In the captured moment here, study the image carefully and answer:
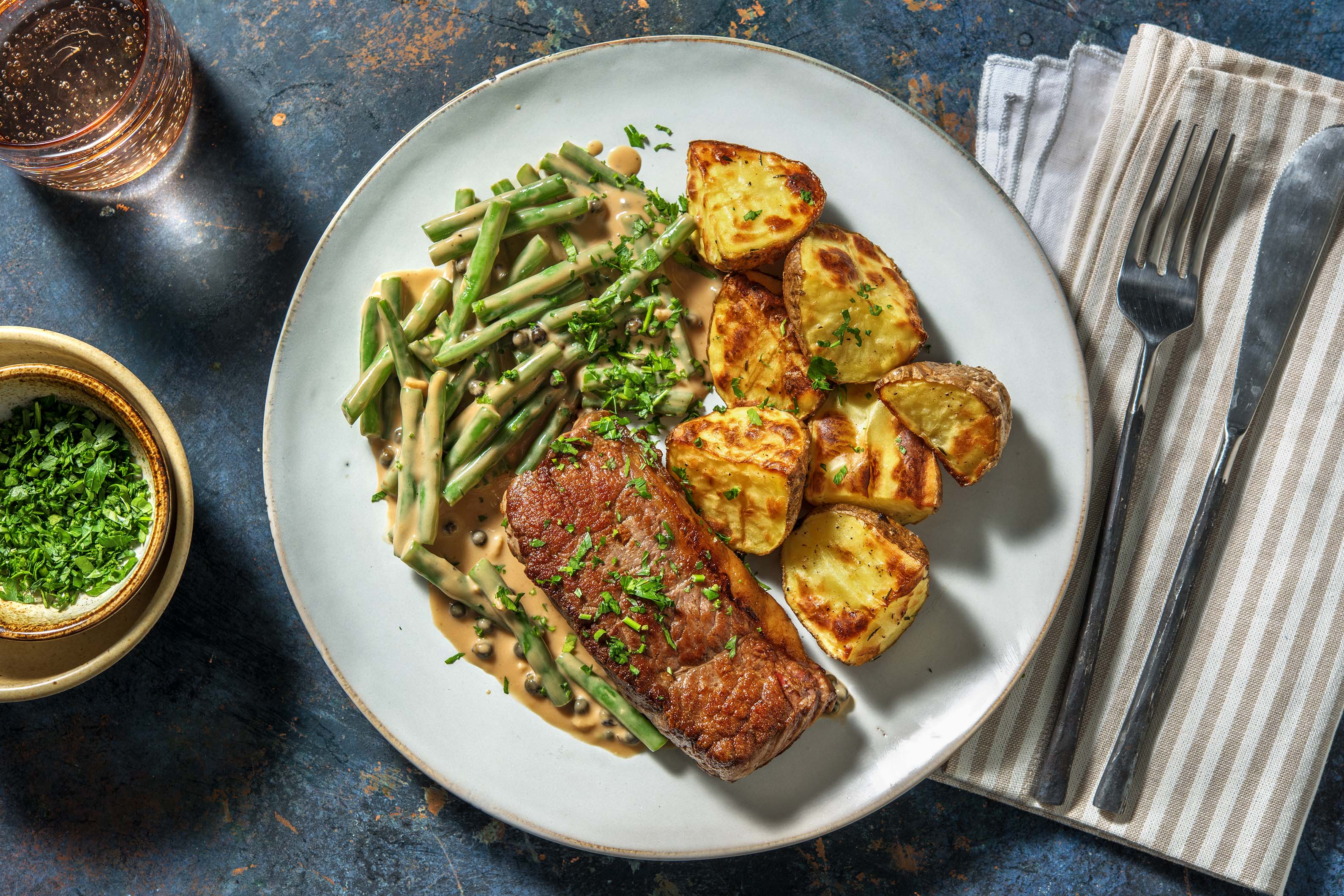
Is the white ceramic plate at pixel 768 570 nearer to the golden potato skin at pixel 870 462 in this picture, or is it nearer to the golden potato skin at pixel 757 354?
the golden potato skin at pixel 870 462

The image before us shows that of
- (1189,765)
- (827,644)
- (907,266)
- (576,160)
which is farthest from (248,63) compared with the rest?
(1189,765)

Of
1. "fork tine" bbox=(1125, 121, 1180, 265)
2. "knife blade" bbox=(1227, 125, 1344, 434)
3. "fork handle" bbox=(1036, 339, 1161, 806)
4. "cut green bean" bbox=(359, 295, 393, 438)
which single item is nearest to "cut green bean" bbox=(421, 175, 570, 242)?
"cut green bean" bbox=(359, 295, 393, 438)

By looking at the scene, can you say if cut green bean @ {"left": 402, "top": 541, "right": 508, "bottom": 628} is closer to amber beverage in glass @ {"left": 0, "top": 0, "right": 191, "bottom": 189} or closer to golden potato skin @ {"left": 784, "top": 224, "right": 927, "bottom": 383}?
golden potato skin @ {"left": 784, "top": 224, "right": 927, "bottom": 383}

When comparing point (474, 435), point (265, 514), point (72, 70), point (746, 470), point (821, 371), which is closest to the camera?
point (746, 470)

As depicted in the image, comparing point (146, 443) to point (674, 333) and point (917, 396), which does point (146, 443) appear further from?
point (917, 396)

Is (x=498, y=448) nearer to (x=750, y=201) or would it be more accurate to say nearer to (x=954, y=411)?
(x=750, y=201)

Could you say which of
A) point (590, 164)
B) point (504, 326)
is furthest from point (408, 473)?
point (590, 164)

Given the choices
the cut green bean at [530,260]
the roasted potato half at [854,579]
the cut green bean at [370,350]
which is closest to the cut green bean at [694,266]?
the cut green bean at [530,260]
